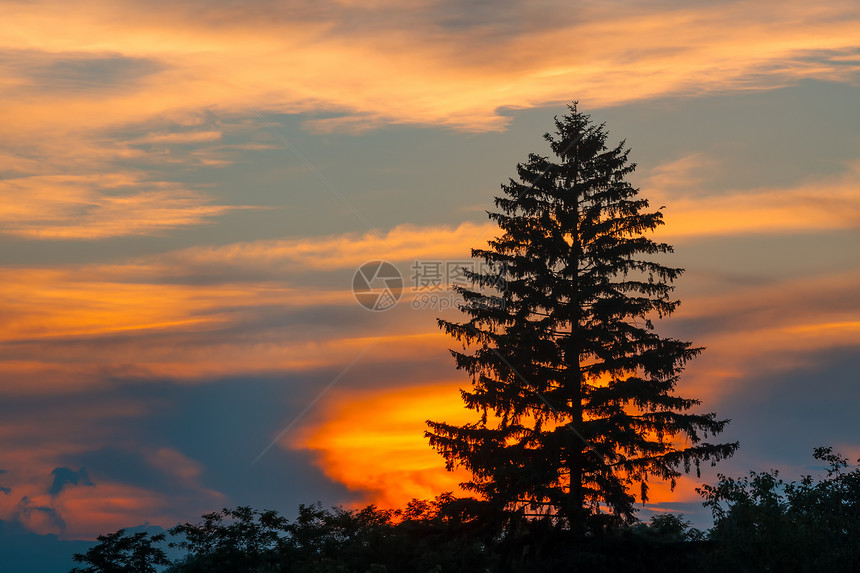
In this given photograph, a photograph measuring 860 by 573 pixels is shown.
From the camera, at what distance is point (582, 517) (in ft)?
100

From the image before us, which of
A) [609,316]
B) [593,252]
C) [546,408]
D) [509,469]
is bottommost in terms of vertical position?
[509,469]

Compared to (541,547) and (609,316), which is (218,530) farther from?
(609,316)

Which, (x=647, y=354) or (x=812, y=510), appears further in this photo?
(x=647, y=354)

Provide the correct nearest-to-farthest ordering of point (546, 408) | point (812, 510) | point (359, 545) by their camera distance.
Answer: point (812, 510)
point (359, 545)
point (546, 408)

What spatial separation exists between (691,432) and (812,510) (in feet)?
21.9

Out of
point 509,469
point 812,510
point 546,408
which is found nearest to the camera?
point 812,510

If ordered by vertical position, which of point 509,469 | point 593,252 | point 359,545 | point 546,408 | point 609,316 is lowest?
point 359,545

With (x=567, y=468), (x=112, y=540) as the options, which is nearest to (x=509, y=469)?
(x=567, y=468)

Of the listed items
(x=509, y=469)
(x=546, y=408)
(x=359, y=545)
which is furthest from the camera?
(x=546, y=408)

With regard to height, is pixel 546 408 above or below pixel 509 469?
above

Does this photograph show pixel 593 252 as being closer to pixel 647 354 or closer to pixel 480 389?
pixel 647 354

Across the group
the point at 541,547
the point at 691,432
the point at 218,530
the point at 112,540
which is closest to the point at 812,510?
the point at 691,432

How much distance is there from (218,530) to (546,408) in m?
12.2

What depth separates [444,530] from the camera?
31359mm
